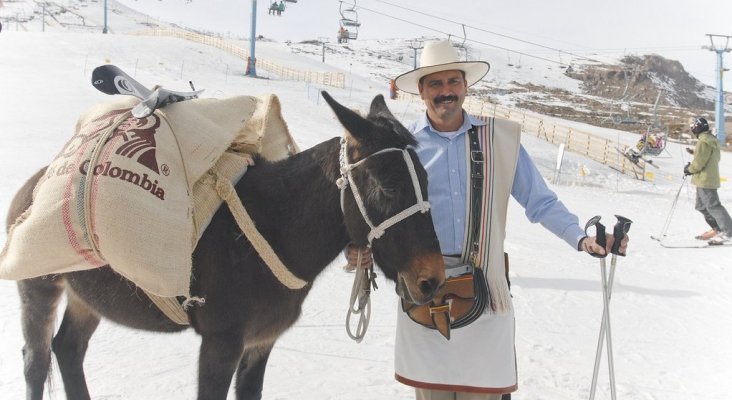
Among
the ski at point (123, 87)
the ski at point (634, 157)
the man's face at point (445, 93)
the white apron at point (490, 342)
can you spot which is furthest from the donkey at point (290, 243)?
the ski at point (634, 157)

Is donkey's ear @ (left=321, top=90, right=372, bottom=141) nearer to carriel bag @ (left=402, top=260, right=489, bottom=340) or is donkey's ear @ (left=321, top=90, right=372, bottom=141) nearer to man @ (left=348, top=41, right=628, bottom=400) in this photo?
man @ (left=348, top=41, right=628, bottom=400)

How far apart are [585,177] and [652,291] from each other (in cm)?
1208

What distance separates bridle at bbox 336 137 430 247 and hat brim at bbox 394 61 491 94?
590mm

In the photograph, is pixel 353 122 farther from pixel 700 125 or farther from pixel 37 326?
pixel 700 125

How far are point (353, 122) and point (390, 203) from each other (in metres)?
0.42

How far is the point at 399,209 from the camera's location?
209 cm

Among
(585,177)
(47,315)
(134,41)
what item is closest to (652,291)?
(47,315)

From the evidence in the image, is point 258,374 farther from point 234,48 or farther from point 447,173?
point 234,48

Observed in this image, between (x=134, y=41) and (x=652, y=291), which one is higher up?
(x=134, y=41)

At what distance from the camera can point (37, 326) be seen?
10.6ft

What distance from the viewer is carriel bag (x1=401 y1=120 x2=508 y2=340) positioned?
240cm

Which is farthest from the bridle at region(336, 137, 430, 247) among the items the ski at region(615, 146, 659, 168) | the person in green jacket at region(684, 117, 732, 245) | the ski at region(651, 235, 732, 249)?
the ski at region(615, 146, 659, 168)

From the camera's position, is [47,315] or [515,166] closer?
[515,166]

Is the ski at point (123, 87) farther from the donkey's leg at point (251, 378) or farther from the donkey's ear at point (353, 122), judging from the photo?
the donkey's leg at point (251, 378)
